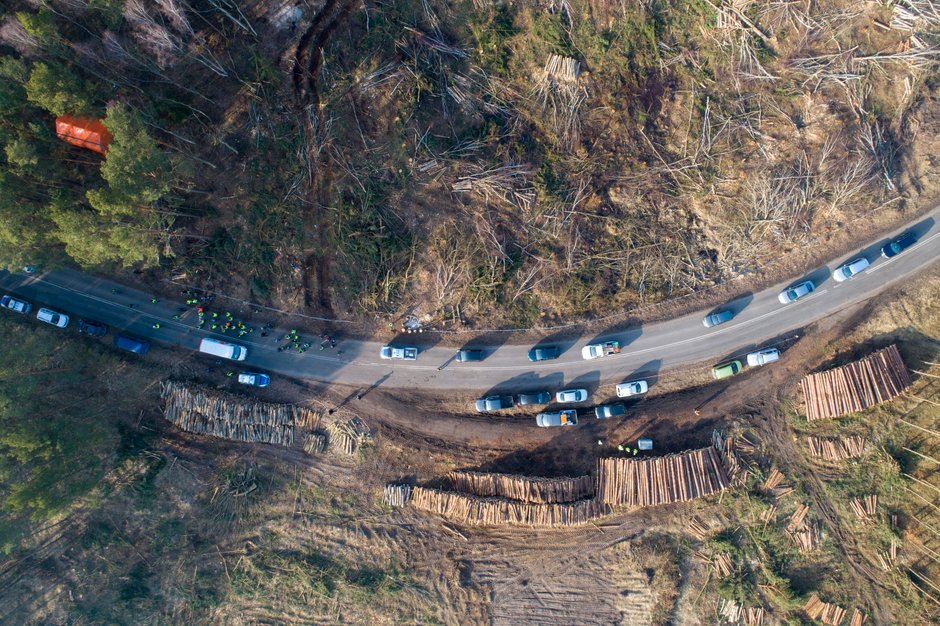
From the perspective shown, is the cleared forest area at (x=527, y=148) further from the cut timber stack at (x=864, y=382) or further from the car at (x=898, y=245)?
the cut timber stack at (x=864, y=382)

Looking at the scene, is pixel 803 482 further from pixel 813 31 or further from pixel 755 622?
pixel 813 31

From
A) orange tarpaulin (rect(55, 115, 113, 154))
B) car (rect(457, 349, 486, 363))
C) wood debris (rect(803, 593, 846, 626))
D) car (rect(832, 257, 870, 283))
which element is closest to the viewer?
orange tarpaulin (rect(55, 115, 113, 154))

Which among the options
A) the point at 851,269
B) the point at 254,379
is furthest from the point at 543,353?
Result: the point at 851,269

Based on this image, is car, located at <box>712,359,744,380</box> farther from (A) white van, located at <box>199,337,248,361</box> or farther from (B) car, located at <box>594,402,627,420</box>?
(A) white van, located at <box>199,337,248,361</box>

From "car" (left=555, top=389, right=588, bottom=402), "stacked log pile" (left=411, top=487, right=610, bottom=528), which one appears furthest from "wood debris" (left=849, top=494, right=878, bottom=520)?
"car" (left=555, top=389, right=588, bottom=402)

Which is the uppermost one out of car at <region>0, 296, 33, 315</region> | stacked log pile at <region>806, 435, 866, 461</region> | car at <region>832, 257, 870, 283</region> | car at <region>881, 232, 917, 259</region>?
car at <region>881, 232, 917, 259</region>

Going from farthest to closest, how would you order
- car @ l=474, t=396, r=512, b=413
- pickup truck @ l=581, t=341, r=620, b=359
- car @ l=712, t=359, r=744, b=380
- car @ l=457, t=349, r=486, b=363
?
1. car @ l=457, t=349, r=486, b=363
2. car @ l=474, t=396, r=512, b=413
3. pickup truck @ l=581, t=341, r=620, b=359
4. car @ l=712, t=359, r=744, b=380

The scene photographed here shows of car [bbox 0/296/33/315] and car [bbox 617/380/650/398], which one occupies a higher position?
car [bbox 0/296/33/315]
